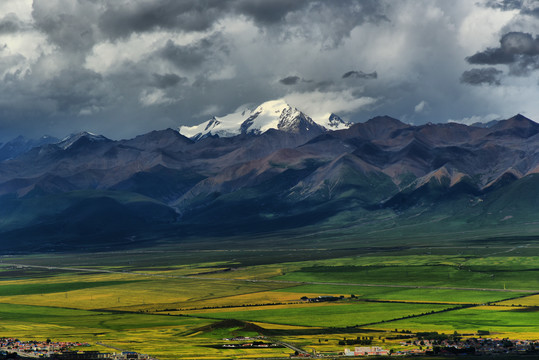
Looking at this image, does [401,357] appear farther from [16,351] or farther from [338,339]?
[16,351]

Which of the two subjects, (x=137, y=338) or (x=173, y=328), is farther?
(x=173, y=328)

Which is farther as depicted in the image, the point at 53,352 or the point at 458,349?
the point at 53,352

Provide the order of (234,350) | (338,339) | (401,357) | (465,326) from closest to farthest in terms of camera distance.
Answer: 1. (401,357)
2. (234,350)
3. (338,339)
4. (465,326)

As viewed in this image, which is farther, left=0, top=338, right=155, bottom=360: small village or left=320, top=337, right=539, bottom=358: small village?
left=0, top=338, right=155, bottom=360: small village

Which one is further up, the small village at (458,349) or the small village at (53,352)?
the small village at (53,352)

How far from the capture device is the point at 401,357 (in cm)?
15100

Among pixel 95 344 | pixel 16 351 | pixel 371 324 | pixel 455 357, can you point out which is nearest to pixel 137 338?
pixel 95 344

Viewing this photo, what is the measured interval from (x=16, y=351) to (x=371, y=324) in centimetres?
8635

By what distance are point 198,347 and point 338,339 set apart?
3193cm

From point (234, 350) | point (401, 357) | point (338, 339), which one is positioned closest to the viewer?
point (401, 357)

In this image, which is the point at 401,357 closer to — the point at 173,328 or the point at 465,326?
the point at 465,326

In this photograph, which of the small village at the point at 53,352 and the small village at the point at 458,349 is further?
the small village at the point at 53,352

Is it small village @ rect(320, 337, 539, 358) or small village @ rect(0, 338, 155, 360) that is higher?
small village @ rect(0, 338, 155, 360)

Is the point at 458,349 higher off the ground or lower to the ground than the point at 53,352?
lower
